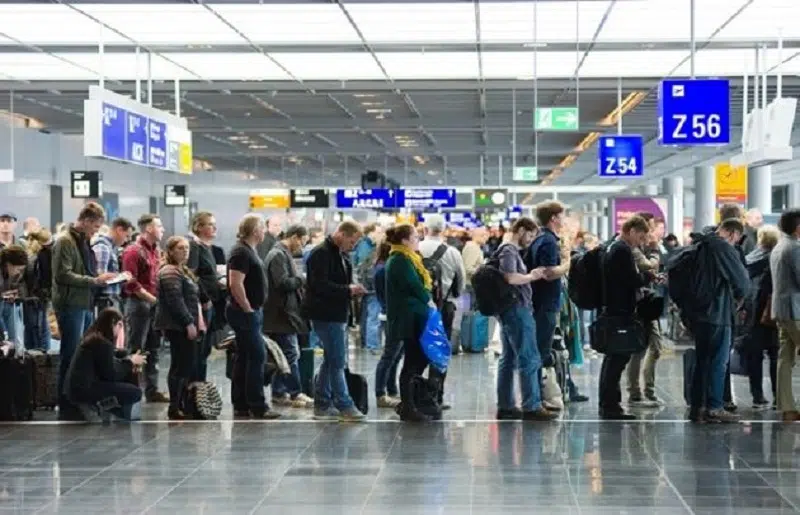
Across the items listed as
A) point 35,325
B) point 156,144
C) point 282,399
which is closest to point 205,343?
point 282,399

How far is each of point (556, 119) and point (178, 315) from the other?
35.4 feet

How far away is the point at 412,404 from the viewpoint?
411 inches

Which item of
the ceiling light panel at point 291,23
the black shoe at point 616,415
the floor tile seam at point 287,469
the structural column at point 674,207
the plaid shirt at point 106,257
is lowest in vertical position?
the floor tile seam at point 287,469

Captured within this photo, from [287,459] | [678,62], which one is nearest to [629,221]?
[287,459]

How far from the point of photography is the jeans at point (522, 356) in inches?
406

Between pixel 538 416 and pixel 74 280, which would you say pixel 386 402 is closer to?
pixel 538 416

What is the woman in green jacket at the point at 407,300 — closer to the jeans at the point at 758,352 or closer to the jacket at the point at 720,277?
the jacket at the point at 720,277

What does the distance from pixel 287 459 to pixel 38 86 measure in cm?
1483

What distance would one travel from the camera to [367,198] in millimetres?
37781

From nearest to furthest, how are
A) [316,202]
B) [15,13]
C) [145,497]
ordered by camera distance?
[145,497], [15,13], [316,202]

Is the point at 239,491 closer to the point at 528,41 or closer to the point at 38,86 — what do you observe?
the point at 528,41

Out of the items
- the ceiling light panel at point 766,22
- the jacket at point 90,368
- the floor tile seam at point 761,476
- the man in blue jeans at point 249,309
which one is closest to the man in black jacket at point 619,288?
the floor tile seam at point 761,476

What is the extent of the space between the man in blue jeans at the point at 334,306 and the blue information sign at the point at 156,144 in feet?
25.5

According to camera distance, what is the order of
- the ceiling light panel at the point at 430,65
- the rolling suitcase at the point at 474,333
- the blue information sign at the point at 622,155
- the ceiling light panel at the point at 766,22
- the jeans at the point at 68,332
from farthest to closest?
the blue information sign at the point at 622,155
the ceiling light panel at the point at 430,65
the rolling suitcase at the point at 474,333
the ceiling light panel at the point at 766,22
the jeans at the point at 68,332
